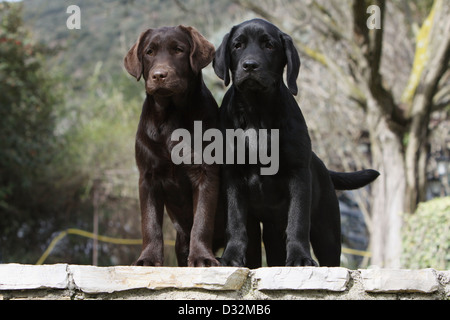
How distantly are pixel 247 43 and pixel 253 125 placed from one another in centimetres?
48

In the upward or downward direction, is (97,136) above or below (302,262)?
above

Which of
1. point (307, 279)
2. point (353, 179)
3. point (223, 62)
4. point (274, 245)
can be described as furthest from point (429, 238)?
Result: point (307, 279)

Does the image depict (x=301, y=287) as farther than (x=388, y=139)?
No

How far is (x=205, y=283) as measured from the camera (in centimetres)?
306

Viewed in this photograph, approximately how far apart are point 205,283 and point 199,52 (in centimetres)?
141

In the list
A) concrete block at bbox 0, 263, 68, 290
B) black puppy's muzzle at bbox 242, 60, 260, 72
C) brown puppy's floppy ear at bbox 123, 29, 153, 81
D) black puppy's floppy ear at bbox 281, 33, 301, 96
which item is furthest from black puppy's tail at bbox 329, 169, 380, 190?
concrete block at bbox 0, 263, 68, 290

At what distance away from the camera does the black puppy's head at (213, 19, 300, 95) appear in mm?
3514

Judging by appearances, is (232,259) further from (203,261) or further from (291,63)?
(291,63)

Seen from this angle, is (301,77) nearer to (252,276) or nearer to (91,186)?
(91,186)

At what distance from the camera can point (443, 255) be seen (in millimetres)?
6641

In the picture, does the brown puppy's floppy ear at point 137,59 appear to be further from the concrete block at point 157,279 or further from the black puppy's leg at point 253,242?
the concrete block at point 157,279

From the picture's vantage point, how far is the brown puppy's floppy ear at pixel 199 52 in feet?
12.1
